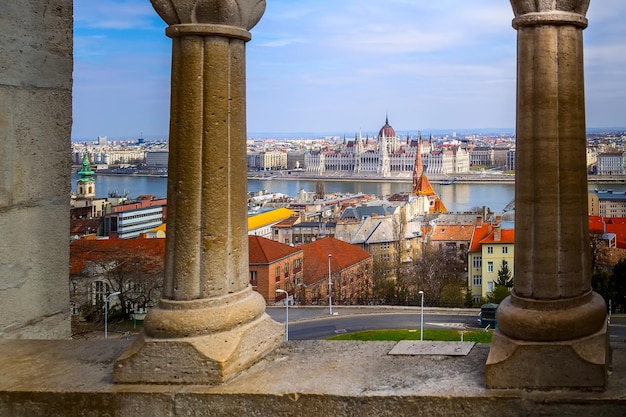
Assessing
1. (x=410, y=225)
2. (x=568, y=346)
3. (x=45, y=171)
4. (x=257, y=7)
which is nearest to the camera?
(x=568, y=346)

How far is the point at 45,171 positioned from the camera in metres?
2.65

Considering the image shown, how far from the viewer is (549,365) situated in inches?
70.1

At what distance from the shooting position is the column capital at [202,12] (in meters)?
1.99

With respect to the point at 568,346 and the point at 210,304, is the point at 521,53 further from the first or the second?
the point at 210,304

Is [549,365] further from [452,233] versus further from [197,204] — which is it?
[452,233]

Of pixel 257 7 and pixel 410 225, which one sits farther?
pixel 410 225

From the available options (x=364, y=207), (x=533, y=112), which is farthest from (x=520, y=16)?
(x=364, y=207)

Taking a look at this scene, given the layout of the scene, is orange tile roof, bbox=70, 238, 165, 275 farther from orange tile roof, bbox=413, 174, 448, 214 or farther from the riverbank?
orange tile roof, bbox=413, 174, 448, 214

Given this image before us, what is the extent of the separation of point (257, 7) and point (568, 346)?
129 centimetres

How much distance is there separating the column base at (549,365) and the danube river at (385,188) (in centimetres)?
1870

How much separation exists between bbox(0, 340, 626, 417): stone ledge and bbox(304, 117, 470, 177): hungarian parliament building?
63.9 meters

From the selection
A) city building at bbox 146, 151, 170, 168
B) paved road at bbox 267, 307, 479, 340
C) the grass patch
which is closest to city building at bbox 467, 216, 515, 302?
paved road at bbox 267, 307, 479, 340

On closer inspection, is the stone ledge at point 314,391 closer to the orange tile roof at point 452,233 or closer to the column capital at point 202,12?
the column capital at point 202,12

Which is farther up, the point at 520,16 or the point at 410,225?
the point at 520,16
